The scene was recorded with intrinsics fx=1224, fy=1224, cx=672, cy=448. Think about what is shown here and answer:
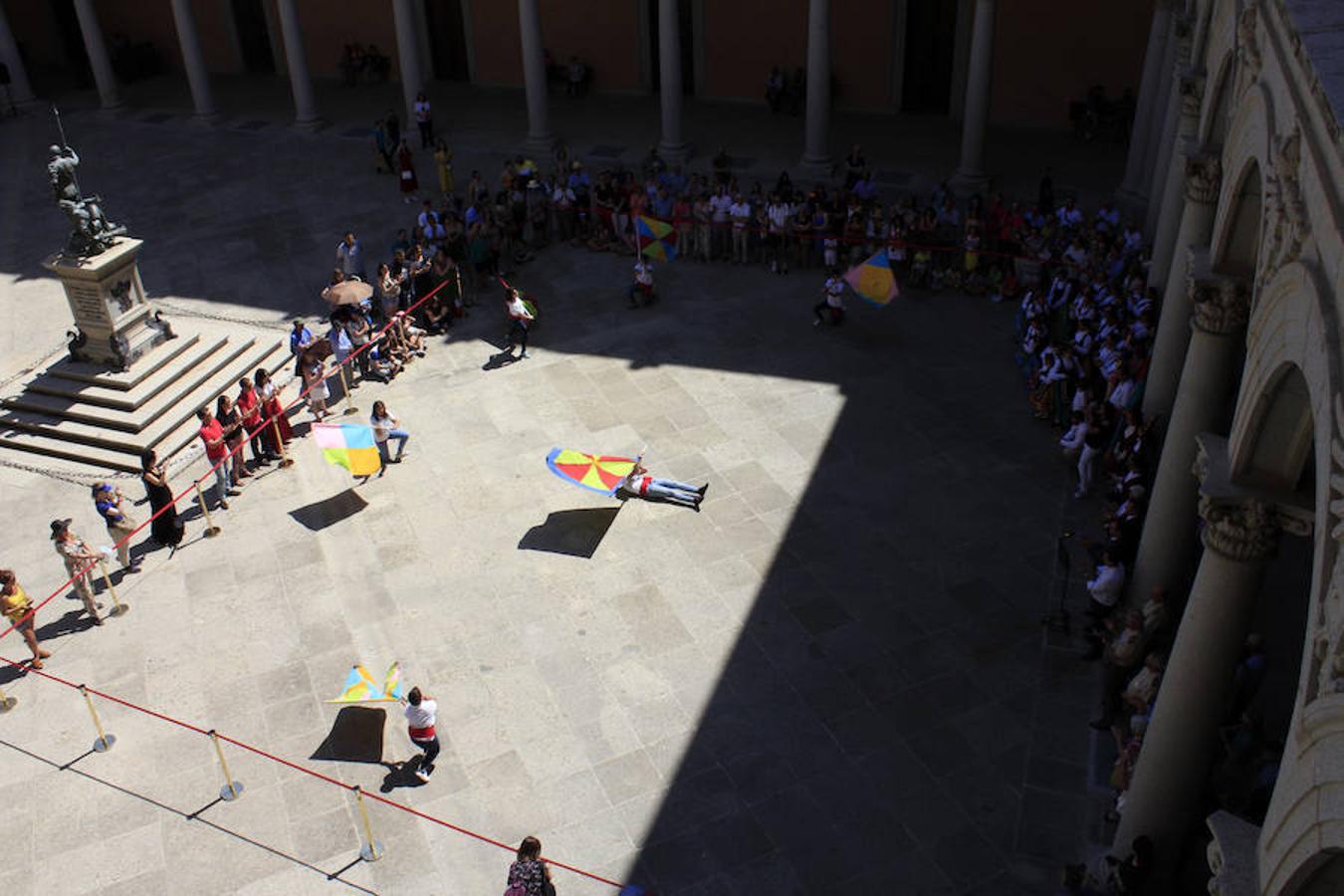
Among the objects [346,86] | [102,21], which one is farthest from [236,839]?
[102,21]

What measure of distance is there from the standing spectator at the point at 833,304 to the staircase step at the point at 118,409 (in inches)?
416

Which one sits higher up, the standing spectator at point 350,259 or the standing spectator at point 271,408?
the standing spectator at point 350,259

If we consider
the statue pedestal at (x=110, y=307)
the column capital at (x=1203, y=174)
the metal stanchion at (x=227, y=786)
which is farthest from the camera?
the statue pedestal at (x=110, y=307)

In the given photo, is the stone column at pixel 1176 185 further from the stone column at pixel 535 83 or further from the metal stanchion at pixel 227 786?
the stone column at pixel 535 83

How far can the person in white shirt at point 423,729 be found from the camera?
12.9 meters

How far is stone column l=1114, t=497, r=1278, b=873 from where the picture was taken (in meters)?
9.41

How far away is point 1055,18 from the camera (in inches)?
1090

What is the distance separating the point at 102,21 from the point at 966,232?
96.0ft

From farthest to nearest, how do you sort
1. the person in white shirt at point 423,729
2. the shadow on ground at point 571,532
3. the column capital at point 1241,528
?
the shadow on ground at point 571,532 < the person in white shirt at point 423,729 < the column capital at point 1241,528

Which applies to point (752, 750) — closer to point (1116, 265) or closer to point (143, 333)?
point (1116, 265)

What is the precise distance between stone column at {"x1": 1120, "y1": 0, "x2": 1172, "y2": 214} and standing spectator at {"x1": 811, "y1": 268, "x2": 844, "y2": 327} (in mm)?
6281

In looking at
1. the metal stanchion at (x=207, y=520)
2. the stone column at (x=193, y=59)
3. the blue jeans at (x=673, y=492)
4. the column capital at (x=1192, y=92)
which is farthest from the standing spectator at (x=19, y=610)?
the stone column at (x=193, y=59)

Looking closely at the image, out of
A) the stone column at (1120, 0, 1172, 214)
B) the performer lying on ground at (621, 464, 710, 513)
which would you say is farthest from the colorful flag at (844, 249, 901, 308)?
the stone column at (1120, 0, 1172, 214)

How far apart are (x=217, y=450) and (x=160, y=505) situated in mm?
1180
